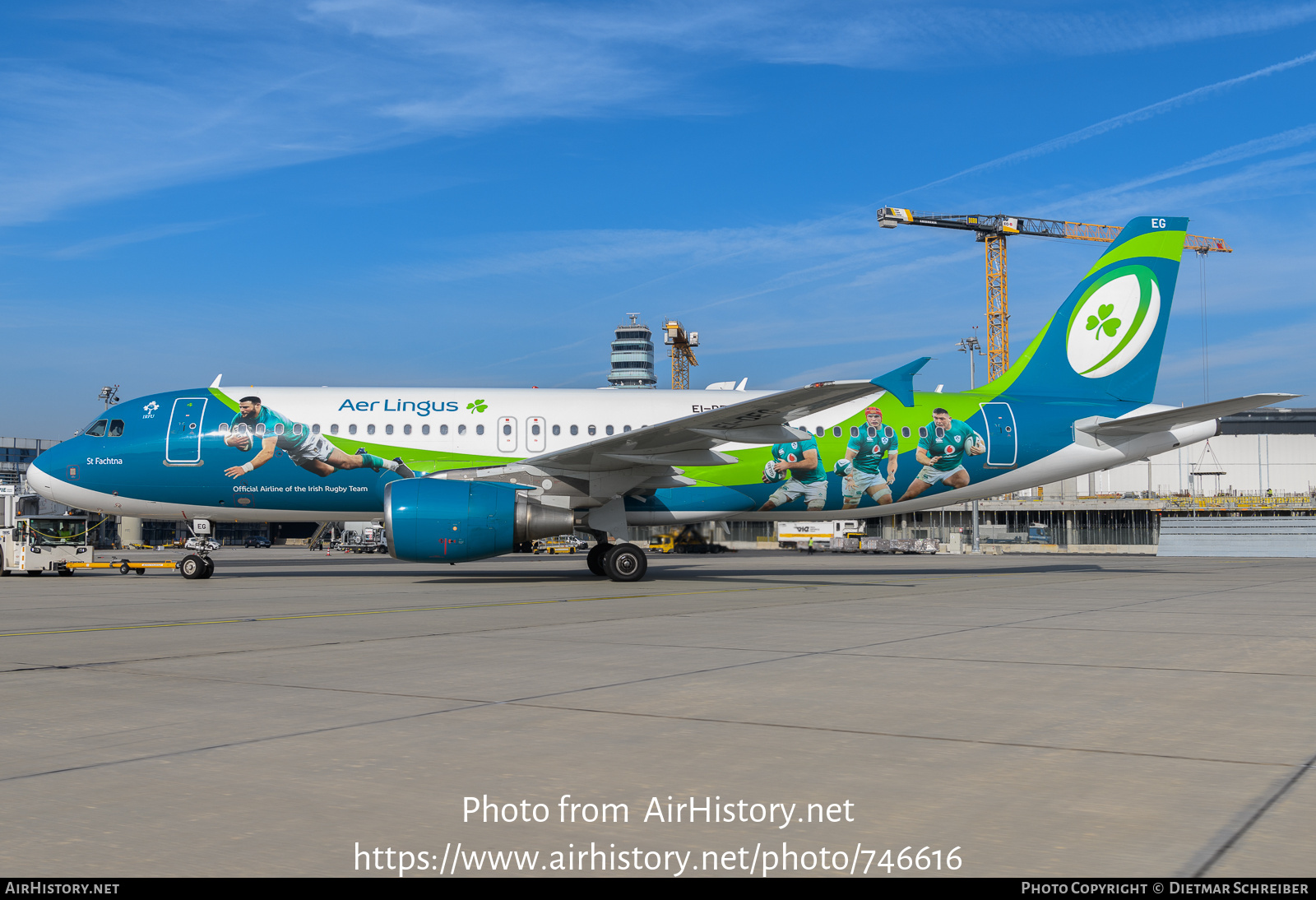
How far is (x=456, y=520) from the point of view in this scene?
1825 centimetres

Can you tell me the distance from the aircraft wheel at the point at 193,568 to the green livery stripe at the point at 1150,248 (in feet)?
68.0

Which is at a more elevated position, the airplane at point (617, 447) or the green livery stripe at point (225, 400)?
the green livery stripe at point (225, 400)

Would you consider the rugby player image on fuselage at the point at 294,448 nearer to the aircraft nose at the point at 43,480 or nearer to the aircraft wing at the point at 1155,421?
the aircraft nose at the point at 43,480

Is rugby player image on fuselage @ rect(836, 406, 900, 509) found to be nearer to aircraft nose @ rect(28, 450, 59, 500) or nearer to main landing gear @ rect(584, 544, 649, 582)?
main landing gear @ rect(584, 544, 649, 582)

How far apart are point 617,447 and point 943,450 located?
7.88 metres

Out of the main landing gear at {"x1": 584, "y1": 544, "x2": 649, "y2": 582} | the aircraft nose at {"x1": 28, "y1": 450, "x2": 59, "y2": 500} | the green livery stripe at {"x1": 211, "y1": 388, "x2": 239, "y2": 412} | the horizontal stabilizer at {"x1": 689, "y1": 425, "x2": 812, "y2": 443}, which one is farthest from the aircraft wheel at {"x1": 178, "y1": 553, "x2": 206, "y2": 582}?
the horizontal stabilizer at {"x1": 689, "y1": 425, "x2": 812, "y2": 443}

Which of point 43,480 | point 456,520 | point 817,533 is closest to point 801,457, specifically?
point 456,520

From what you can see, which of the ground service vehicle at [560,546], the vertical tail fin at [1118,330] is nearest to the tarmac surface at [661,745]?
the vertical tail fin at [1118,330]

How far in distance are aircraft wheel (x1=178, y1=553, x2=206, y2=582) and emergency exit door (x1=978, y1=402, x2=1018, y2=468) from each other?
55.7 ft

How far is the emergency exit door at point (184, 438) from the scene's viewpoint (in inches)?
826

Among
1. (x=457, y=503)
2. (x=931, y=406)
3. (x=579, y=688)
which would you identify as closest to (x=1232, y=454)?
(x=931, y=406)

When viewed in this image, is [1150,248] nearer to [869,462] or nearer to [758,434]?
[869,462]

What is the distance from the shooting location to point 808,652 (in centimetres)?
931
